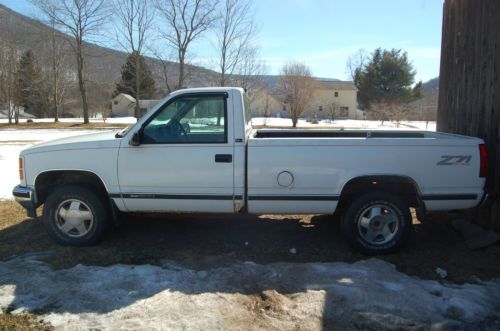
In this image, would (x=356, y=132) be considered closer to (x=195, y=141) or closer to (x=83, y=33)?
(x=195, y=141)

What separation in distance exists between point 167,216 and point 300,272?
2230mm

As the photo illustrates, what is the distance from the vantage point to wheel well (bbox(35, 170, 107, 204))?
530cm

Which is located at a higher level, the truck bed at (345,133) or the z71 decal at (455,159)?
the truck bed at (345,133)

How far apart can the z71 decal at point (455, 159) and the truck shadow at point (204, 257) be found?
112 centimetres

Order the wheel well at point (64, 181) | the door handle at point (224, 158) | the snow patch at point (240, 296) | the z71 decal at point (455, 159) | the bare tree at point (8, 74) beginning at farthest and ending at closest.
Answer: the bare tree at point (8, 74)
the wheel well at point (64, 181)
the door handle at point (224, 158)
the z71 decal at point (455, 159)
the snow patch at point (240, 296)

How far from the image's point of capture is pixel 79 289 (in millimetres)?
4160

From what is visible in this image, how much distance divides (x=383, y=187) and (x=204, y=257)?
2.24 meters

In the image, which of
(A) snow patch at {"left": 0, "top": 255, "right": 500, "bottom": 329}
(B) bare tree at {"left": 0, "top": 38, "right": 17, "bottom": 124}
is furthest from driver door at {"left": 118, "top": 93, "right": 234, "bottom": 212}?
(B) bare tree at {"left": 0, "top": 38, "right": 17, "bottom": 124}

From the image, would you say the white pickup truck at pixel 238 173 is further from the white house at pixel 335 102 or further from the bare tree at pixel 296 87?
the white house at pixel 335 102

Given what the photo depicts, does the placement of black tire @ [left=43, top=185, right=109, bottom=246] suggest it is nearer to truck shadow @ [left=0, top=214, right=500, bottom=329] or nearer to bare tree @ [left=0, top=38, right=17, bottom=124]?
truck shadow @ [left=0, top=214, right=500, bottom=329]

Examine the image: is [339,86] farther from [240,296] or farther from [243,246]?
[240,296]

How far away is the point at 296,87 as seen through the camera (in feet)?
159

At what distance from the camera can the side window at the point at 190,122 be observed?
5004 millimetres

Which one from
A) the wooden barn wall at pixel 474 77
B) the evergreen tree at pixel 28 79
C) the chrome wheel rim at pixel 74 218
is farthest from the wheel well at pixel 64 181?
the evergreen tree at pixel 28 79
